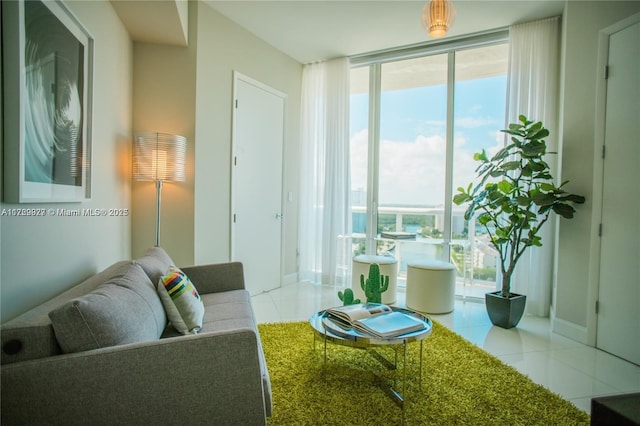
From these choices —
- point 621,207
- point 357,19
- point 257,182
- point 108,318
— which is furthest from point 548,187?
point 108,318

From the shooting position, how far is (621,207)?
261 centimetres

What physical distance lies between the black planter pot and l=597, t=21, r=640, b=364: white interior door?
1.93 feet

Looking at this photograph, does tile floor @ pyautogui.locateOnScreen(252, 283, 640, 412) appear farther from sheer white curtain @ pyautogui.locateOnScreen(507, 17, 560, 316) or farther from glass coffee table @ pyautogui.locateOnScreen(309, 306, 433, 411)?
glass coffee table @ pyautogui.locateOnScreen(309, 306, 433, 411)

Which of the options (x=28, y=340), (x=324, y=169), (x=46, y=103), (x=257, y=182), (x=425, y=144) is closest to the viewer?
(x=28, y=340)

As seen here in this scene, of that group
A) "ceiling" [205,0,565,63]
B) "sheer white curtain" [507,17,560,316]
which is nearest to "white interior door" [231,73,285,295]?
"ceiling" [205,0,565,63]

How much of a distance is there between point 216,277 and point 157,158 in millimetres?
1123

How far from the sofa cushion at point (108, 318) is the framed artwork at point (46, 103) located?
0.57m

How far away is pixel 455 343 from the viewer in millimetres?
2721

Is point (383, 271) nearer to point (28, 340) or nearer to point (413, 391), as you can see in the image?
point (413, 391)

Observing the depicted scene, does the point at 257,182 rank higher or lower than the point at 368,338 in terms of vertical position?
higher

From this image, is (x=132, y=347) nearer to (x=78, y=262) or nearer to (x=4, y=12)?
(x=78, y=262)

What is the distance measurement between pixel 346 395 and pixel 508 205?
7.19ft

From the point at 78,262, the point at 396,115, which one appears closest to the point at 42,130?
the point at 78,262

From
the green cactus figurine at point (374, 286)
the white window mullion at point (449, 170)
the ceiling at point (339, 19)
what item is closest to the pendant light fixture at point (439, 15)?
the ceiling at point (339, 19)
